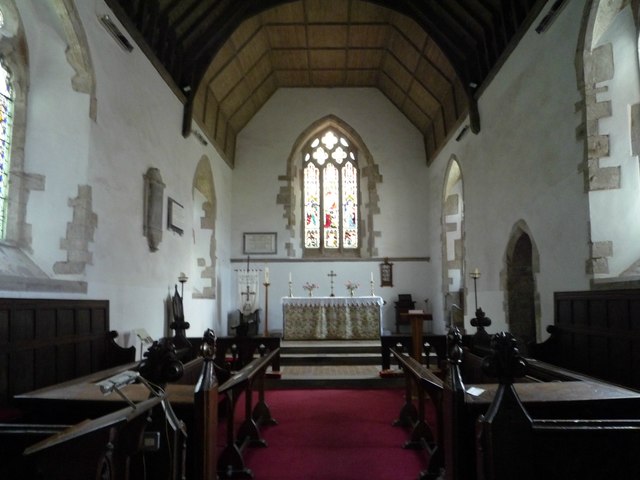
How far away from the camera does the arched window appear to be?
11859 mm

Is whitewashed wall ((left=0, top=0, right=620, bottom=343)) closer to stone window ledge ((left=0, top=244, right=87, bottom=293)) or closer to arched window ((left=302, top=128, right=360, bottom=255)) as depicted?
stone window ledge ((left=0, top=244, right=87, bottom=293))

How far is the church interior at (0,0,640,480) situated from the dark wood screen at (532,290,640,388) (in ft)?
0.07

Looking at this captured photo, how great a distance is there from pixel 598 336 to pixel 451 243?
19.6ft

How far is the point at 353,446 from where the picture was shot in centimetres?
391

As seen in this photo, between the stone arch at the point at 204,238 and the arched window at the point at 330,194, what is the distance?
2.54 metres

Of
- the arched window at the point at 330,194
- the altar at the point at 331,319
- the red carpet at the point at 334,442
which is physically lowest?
the red carpet at the point at 334,442

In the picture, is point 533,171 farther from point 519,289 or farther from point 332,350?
point 332,350

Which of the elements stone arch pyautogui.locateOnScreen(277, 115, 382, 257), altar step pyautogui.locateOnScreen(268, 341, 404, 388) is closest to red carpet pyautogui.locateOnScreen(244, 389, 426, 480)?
altar step pyautogui.locateOnScreen(268, 341, 404, 388)

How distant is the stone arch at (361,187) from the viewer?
11.5 meters

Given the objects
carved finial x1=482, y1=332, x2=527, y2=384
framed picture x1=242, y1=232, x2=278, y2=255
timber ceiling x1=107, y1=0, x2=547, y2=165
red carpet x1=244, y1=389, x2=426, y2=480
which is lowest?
red carpet x1=244, y1=389, x2=426, y2=480

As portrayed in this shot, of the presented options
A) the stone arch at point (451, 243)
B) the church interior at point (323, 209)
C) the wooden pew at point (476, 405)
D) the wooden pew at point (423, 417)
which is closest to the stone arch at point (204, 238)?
the church interior at point (323, 209)

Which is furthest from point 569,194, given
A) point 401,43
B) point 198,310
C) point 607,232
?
point 198,310

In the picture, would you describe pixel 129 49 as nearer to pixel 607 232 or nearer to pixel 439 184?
pixel 607 232

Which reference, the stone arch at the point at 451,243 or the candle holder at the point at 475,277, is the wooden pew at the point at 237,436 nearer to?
the candle holder at the point at 475,277
